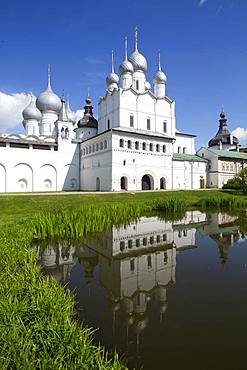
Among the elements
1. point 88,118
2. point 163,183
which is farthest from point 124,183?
point 88,118

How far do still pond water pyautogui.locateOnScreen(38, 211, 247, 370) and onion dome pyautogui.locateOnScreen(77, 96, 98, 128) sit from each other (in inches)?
1538

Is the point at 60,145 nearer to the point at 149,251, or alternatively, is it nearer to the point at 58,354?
the point at 149,251

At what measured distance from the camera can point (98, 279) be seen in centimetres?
641

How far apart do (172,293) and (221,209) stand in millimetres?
16147

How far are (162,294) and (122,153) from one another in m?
28.7

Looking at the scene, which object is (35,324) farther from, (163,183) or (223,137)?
(223,137)

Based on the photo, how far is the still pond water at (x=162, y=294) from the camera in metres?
3.51

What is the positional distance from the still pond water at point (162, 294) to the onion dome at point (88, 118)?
3906 cm

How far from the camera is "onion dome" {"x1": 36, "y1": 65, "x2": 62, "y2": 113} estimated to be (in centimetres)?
4833

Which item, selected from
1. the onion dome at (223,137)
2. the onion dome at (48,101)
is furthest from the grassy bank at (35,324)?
the onion dome at (223,137)

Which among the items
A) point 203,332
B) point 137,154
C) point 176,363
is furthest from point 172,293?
point 137,154

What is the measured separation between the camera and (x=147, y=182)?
3681 centimetres

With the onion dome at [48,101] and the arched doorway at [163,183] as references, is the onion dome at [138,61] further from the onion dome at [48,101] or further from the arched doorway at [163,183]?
the arched doorway at [163,183]

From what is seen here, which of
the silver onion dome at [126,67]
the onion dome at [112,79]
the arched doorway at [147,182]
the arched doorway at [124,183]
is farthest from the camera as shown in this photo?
the onion dome at [112,79]
